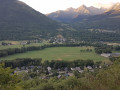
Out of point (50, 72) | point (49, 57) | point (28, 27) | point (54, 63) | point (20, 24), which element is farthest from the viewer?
point (20, 24)

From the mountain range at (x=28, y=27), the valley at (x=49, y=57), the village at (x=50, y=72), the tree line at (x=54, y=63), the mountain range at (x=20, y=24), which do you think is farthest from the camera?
the mountain range at (x=20, y=24)

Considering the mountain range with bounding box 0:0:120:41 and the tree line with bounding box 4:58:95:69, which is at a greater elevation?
the mountain range with bounding box 0:0:120:41

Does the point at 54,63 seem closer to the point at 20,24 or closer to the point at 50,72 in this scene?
the point at 50,72

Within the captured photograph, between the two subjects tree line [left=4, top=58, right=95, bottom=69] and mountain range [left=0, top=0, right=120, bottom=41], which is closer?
tree line [left=4, top=58, right=95, bottom=69]

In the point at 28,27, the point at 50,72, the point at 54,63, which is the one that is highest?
the point at 28,27

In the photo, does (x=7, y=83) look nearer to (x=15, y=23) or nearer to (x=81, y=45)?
(x=81, y=45)

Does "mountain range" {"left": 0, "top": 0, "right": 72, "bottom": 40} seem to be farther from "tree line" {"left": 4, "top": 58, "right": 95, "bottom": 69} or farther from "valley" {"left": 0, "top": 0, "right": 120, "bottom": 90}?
"tree line" {"left": 4, "top": 58, "right": 95, "bottom": 69}

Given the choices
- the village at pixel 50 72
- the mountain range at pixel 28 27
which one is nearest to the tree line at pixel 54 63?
the village at pixel 50 72

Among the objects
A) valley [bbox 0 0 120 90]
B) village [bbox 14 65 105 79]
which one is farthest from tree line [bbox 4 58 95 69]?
village [bbox 14 65 105 79]

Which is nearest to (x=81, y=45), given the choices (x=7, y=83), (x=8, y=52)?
(x=8, y=52)

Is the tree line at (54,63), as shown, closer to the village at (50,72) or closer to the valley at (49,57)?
the valley at (49,57)

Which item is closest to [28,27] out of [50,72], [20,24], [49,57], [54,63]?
[20,24]
